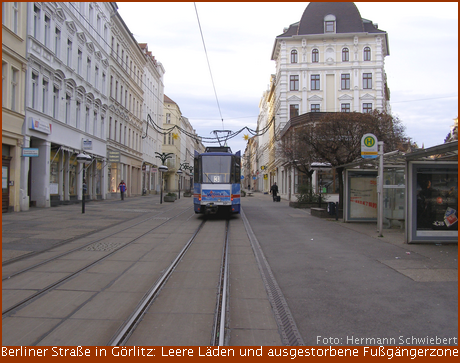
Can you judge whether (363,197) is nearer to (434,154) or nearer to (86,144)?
(434,154)

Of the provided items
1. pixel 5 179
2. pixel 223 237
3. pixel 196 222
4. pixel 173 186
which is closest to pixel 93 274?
pixel 223 237

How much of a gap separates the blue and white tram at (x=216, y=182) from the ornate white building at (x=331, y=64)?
30.7m

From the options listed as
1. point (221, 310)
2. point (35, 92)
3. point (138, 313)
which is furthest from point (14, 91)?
point (221, 310)

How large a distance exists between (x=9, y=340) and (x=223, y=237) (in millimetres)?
9303

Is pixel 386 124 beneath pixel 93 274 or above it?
above

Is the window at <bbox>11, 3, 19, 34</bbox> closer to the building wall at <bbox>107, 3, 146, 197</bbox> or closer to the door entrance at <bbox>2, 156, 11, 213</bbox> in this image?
the door entrance at <bbox>2, 156, 11, 213</bbox>

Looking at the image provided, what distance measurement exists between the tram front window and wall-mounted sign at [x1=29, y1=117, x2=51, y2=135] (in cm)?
972

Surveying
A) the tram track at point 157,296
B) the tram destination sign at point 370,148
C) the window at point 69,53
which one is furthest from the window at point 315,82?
the tram track at point 157,296

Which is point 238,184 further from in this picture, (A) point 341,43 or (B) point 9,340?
(A) point 341,43

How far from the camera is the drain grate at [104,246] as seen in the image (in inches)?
425

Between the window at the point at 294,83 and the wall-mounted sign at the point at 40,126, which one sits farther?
the window at the point at 294,83

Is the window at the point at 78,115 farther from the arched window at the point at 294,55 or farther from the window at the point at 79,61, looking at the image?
the arched window at the point at 294,55

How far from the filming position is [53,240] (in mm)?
12039

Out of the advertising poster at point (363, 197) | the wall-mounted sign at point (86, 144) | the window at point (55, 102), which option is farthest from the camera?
the wall-mounted sign at point (86, 144)
